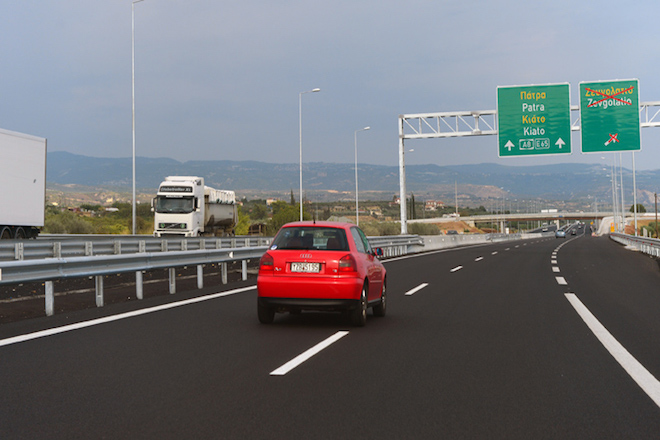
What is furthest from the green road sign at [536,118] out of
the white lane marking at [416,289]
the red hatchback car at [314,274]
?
the red hatchback car at [314,274]

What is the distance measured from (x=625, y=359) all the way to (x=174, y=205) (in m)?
31.0

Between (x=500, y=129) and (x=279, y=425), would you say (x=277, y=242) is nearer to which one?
(x=279, y=425)

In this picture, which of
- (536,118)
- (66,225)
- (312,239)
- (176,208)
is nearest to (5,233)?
(176,208)

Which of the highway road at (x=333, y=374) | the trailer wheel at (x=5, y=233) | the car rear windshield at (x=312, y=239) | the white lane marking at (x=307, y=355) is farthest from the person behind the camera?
the trailer wheel at (x=5, y=233)

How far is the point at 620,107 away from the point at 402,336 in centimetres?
2731

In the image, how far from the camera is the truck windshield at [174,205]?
118 feet

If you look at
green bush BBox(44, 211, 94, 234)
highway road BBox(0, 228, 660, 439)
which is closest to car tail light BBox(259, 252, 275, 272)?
highway road BBox(0, 228, 660, 439)

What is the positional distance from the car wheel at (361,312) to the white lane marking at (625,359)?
3.00 meters

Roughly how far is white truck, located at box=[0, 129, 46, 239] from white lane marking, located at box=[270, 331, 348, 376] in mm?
18500

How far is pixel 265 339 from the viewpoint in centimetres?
845

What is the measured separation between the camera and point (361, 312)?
9.45 meters

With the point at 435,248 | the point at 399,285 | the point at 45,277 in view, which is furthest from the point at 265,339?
the point at 435,248

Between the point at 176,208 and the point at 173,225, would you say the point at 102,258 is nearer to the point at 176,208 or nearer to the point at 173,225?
the point at 173,225

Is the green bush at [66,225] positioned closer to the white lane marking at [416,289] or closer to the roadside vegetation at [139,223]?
the roadside vegetation at [139,223]
